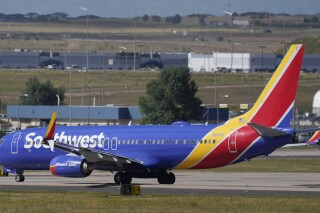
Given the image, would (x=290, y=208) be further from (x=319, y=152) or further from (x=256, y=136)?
(x=319, y=152)

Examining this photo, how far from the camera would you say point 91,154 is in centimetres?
6750

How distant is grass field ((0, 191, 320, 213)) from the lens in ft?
174

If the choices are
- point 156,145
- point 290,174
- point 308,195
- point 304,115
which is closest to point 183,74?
point 304,115

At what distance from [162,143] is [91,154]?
457 cm

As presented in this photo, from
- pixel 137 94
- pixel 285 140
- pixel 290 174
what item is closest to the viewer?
pixel 285 140

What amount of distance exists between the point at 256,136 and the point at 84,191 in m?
10.1

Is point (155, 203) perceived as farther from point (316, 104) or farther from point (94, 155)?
point (316, 104)

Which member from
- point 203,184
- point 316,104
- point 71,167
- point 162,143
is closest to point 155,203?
point 71,167

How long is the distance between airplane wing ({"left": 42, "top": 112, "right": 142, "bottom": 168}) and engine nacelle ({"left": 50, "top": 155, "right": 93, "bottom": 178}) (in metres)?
0.47

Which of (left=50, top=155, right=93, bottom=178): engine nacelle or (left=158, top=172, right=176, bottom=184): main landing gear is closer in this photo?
(left=50, top=155, right=93, bottom=178): engine nacelle

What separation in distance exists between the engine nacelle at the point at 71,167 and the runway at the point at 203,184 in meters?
0.92

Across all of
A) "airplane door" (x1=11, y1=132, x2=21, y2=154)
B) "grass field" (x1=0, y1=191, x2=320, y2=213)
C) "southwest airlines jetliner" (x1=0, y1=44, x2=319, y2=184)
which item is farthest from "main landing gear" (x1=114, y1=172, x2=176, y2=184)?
"grass field" (x1=0, y1=191, x2=320, y2=213)

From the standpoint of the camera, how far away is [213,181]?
73000 millimetres

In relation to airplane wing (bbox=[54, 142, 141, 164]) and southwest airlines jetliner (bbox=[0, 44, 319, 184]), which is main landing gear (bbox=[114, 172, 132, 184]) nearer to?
southwest airlines jetliner (bbox=[0, 44, 319, 184])
